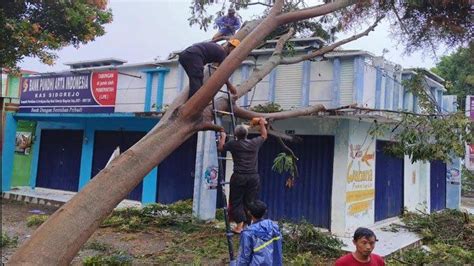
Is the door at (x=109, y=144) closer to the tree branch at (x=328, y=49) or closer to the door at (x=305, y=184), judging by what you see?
the door at (x=305, y=184)

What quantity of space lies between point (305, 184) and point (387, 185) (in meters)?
2.83

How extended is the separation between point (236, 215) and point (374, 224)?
18.1ft

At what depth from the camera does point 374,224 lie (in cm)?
1041

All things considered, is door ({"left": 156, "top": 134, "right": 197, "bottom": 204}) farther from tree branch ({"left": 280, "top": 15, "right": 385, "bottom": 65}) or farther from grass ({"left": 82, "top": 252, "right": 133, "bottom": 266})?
grass ({"left": 82, "top": 252, "right": 133, "bottom": 266})

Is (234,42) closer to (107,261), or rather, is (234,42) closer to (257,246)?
(257,246)

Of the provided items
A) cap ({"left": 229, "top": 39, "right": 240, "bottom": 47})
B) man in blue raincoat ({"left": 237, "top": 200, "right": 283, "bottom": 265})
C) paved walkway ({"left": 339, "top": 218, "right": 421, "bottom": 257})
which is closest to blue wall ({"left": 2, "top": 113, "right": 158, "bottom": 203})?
paved walkway ({"left": 339, "top": 218, "right": 421, "bottom": 257})

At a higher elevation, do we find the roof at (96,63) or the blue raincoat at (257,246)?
the roof at (96,63)

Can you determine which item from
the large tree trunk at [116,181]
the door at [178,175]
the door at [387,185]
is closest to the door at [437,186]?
the door at [387,185]

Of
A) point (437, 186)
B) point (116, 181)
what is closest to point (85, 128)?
point (116, 181)

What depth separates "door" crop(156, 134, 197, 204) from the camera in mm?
11727

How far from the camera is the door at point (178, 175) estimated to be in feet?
38.5

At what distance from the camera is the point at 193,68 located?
15.0 ft

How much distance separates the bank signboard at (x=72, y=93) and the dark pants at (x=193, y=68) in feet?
25.4

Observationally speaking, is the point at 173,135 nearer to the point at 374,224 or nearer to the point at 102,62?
the point at 374,224
